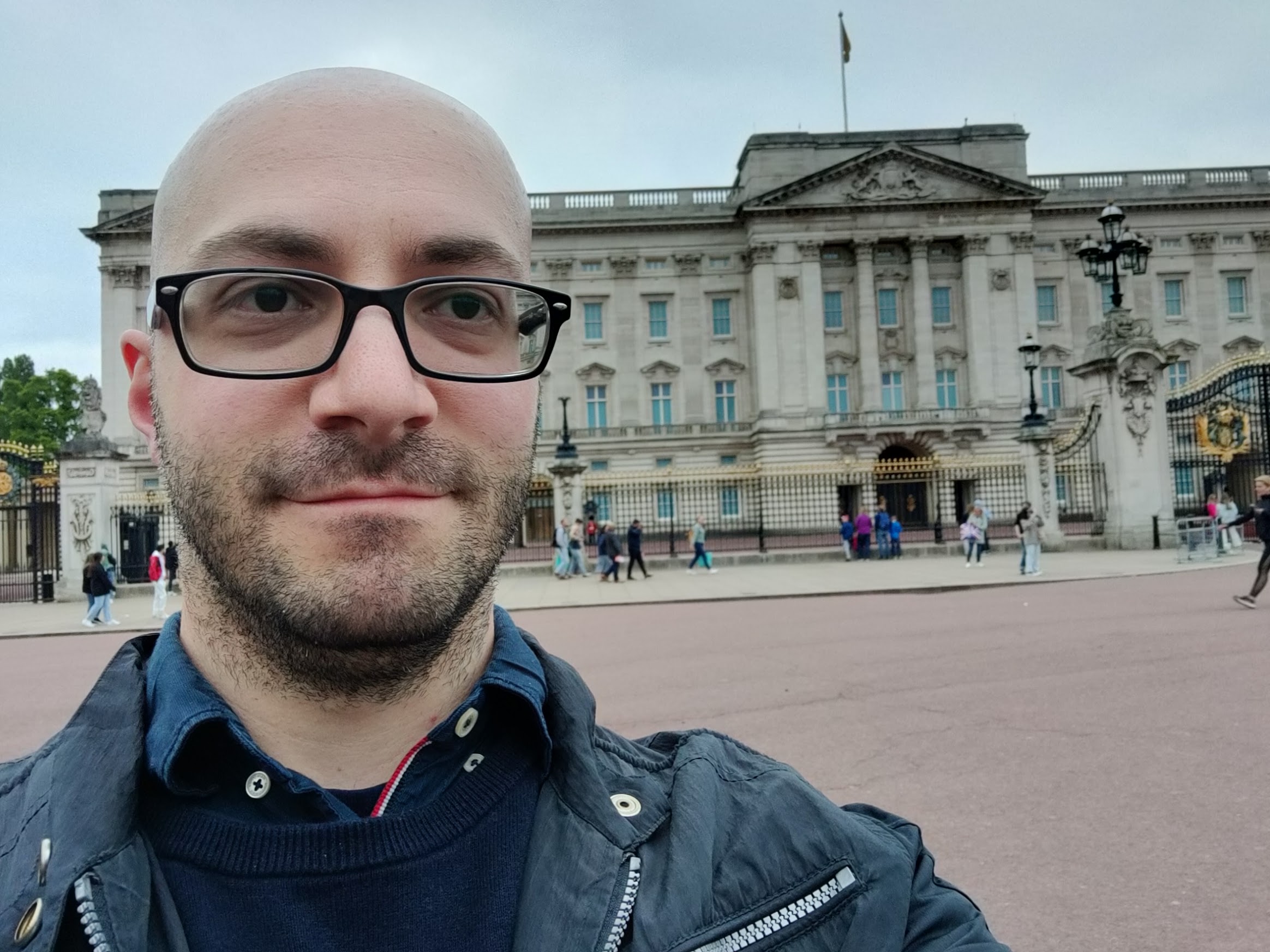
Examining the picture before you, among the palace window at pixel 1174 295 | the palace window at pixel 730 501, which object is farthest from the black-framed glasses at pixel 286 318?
the palace window at pixel 1174 295

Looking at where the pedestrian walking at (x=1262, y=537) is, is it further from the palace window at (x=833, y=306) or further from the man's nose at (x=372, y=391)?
the palace window at (x=833, y=306)

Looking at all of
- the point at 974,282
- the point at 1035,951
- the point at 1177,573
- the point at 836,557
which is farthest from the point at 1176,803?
the point at 974,282

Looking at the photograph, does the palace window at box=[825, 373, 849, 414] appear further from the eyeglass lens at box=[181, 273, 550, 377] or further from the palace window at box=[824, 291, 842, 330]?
the eyeglass lens at box=[181, 273, 550, 377]

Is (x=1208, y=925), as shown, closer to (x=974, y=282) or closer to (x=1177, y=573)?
(x=1177, y=573)

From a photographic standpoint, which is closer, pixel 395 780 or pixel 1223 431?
pixel 395 780

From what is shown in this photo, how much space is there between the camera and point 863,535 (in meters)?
21.8

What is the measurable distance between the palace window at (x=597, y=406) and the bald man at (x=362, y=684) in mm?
40586

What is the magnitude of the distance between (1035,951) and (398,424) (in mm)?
2823

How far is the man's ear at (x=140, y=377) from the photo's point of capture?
125 centimetres

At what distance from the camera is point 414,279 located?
44.8 inches

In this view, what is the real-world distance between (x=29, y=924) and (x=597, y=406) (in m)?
41.3

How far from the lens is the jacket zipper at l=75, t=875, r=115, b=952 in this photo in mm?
874

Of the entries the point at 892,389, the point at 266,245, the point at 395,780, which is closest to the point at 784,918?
the point at 395,780

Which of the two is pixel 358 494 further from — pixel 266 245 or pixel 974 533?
pixel 974 533
